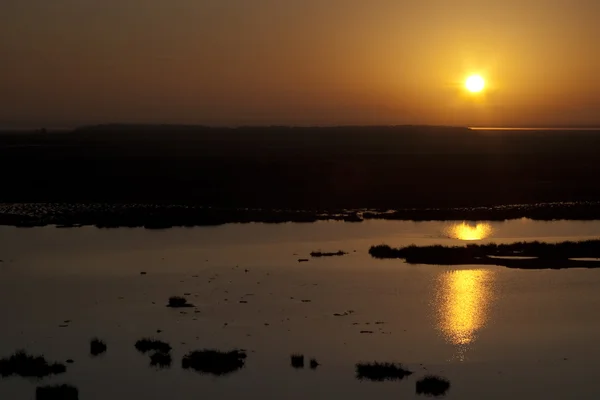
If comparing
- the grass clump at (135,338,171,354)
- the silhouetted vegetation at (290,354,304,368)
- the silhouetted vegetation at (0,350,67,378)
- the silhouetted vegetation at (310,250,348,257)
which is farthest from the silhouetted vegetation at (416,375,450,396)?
the silhouetted vegetation at (310,250,348,257)

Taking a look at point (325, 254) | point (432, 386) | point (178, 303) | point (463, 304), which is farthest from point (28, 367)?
point (325, 254)

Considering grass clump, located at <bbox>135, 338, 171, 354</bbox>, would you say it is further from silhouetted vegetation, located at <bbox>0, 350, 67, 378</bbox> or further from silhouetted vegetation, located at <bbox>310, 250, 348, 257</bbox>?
silhouetted vegetation, located at <bbox>310, 250, 348, 257</bbox>

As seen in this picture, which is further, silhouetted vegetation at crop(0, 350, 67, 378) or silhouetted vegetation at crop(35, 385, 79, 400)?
silhouetted vegetation at crop(0, 350, 67, 378)

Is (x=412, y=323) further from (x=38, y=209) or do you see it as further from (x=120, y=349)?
(x=38, y=209)

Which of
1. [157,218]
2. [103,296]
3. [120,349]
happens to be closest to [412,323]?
[120,349]

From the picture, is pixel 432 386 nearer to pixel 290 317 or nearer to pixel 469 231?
pixel 290 317

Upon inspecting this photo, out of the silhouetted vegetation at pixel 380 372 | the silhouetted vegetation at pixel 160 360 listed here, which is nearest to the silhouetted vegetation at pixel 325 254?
the silhouetted vegetation at pixel 160 360

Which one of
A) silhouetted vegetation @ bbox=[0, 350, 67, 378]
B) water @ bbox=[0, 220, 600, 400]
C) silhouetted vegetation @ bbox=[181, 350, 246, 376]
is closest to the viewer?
water @ bbox=[0, 220, 600, 400]
